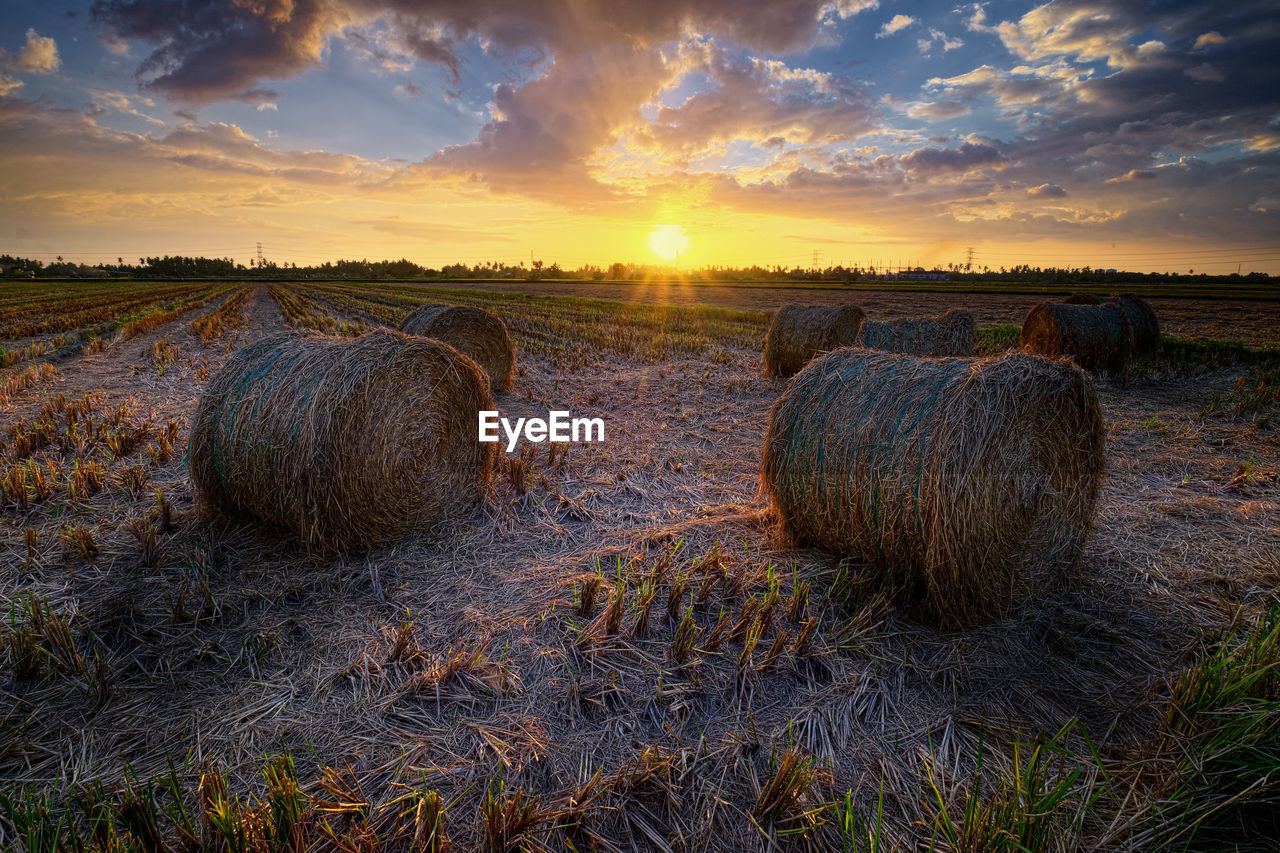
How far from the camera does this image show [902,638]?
3.56m

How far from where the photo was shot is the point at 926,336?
10305 mm

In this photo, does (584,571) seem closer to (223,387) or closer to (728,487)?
(728,487)

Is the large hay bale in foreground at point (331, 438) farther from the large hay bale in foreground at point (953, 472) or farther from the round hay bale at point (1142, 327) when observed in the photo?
the round hay bale at point (1142, 327)

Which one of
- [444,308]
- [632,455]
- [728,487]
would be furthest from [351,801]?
[444,308]

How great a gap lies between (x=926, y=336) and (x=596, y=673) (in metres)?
9.64

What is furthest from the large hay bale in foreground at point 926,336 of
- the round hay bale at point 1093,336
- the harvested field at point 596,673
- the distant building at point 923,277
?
the distant building at point 923,277

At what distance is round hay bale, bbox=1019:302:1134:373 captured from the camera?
39.6 feet

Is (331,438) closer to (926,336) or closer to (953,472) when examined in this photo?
(953,472)

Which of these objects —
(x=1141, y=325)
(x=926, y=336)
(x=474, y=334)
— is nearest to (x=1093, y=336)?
(x=1141, y=325)

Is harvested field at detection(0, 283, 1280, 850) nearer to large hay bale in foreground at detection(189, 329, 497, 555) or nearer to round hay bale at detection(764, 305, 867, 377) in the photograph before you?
large hay bale in foreground at detection(189, 329, 497, 555)

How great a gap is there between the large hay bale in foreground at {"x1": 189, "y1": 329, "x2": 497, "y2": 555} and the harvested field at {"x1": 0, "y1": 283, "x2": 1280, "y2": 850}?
34 cm

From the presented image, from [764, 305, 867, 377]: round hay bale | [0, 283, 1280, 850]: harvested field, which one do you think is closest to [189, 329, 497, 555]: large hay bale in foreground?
[0, 283, 1280, 850]: harvested field

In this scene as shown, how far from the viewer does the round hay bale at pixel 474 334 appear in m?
9.95

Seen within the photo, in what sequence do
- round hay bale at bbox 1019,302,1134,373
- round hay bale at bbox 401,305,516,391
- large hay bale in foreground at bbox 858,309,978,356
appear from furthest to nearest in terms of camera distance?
round hay bale at bbox 1019,302,1134,373 → large hay bale in foreground at bbox 858,309,978,356 → round hay bale at bbox 401,305,516,391
